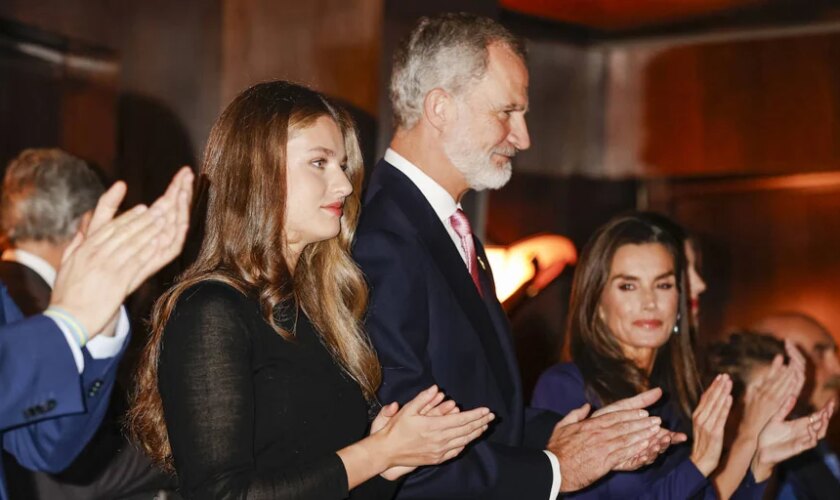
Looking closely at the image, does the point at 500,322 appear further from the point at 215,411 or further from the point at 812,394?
the point at 812,394

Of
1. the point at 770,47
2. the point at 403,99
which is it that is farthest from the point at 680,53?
the point at 403,99

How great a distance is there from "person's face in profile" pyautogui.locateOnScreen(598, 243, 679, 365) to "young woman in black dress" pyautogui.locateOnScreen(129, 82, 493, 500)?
1.08m

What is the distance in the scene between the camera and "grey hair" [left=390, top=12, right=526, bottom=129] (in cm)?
251

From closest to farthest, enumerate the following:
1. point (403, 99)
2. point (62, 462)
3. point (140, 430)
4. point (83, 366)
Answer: point (83, 366)
point (62, 462)
point (140, 430)
point (403, 99)

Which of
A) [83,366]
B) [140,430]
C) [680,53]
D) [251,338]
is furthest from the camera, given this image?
[680,53]

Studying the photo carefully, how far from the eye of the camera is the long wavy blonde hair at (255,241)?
6.11ft

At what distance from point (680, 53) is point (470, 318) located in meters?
4.13

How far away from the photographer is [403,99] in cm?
255

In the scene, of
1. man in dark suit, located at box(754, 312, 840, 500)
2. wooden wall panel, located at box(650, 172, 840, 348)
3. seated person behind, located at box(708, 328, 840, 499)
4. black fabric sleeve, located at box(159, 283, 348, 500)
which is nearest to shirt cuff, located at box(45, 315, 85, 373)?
black fabric sleeve, located at box(159, 283, 348, 500)

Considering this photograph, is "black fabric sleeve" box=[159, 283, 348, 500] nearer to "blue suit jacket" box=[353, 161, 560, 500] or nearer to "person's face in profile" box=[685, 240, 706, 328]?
"blue suit jacket" box=[353, 161, 560, 500]

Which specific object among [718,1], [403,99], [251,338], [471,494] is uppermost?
[718,1]

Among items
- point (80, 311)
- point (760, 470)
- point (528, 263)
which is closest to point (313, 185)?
point (80, 311)

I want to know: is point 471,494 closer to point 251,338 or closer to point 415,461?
Result: point 415,461

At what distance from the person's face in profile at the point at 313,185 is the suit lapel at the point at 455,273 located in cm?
39
